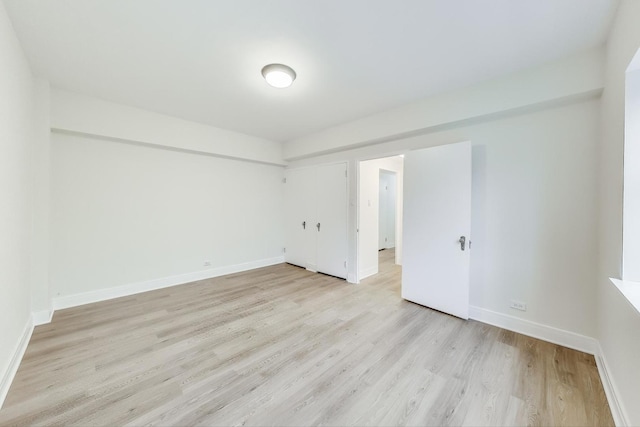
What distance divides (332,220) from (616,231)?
11.1 ft

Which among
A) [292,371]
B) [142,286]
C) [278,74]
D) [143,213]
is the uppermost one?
[278,74]

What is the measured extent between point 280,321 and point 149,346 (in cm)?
126

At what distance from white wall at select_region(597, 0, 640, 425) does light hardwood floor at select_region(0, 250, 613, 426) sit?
311 millimetres

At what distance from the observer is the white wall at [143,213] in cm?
307

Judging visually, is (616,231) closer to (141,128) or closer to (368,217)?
(368,217)

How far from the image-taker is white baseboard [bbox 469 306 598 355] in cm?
216

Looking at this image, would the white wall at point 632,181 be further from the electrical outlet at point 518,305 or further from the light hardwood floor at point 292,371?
the electrical outlet at point 518,305

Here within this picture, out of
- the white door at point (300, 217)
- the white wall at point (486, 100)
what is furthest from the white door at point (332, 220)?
the white wall at point (486, 100)

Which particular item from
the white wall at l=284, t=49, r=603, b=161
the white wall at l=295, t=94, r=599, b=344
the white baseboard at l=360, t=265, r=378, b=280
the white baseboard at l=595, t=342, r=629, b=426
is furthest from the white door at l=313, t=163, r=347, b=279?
the white baseboard at l=595, t=342, r=629, b=426

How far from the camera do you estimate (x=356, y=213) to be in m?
4.16

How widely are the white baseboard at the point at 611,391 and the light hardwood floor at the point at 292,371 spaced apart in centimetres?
4

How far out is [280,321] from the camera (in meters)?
2.71

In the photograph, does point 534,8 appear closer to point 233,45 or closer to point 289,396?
point 233,45

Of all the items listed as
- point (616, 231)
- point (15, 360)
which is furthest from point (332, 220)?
point (15, 360)
